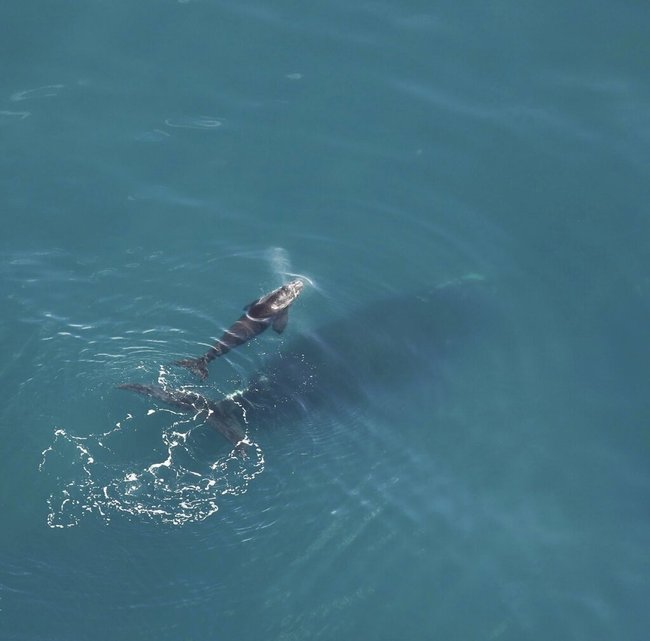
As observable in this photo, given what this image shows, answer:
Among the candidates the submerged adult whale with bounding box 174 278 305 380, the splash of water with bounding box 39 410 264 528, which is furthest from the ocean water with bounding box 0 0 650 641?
the submerged adult whale with bounding box 174 278 305 380

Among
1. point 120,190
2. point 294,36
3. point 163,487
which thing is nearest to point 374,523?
point 163,487

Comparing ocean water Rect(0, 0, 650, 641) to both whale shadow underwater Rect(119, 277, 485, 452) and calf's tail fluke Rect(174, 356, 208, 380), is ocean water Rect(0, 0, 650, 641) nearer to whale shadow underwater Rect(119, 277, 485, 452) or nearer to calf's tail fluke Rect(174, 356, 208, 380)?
whale shadow underwater Rect(119, 277, 485, 452)

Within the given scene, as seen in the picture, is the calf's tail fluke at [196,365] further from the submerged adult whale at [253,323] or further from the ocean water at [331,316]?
the ocean water at [331,316]

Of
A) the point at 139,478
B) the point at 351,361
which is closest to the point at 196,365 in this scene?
the point at 139,478

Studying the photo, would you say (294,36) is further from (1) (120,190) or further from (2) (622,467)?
(2) (622,467)

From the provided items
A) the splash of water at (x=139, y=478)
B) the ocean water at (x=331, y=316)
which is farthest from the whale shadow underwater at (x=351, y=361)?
the splash of water at (x=139, y=478)

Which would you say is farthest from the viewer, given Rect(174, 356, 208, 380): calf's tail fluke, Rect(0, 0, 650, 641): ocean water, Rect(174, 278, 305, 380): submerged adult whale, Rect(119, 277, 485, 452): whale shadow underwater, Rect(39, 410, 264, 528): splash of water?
Rect(174, 278, 305, 380): submerged adult whale

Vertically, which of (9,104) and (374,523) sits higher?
(9,104)
